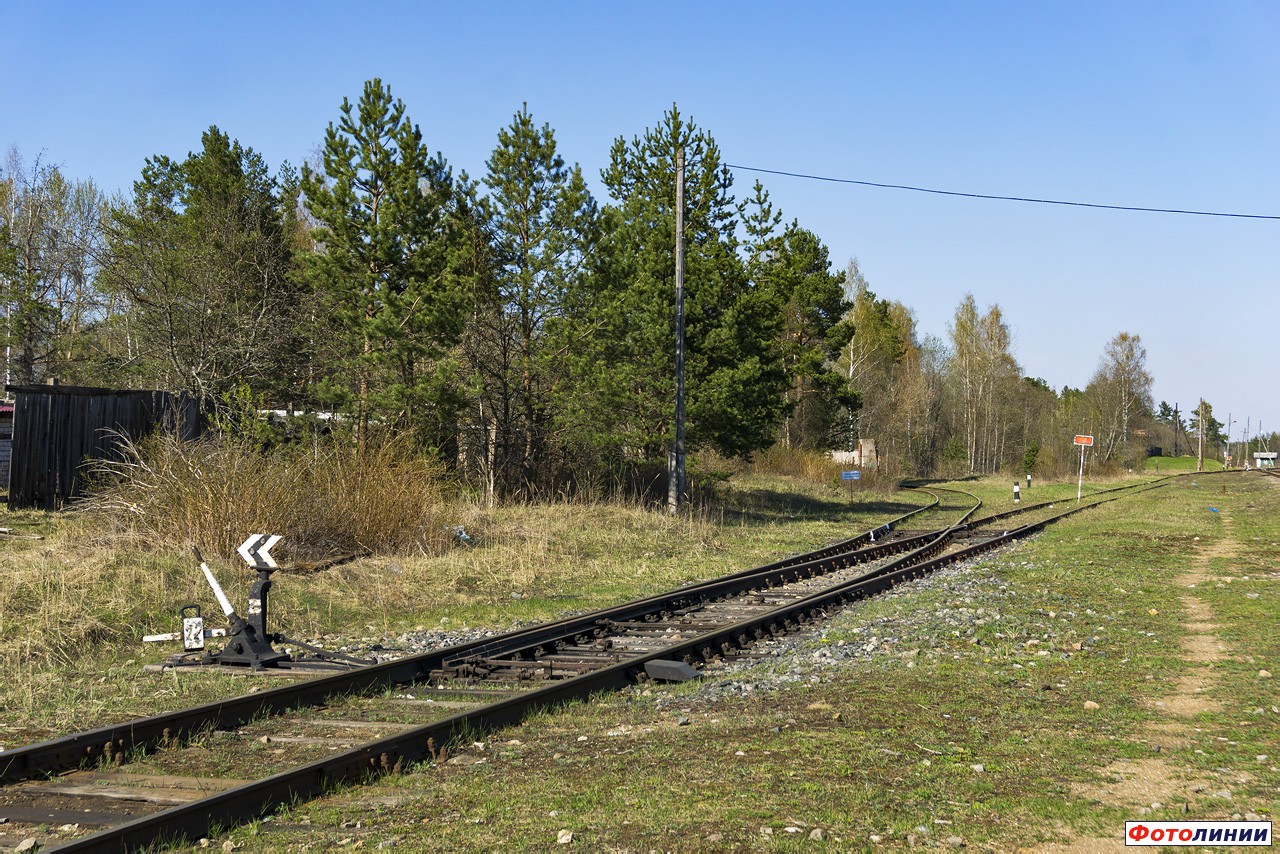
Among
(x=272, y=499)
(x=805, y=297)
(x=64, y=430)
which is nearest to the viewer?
(x=272, y=499)

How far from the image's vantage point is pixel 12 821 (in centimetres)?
513

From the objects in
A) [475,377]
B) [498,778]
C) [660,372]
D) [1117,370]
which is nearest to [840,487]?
[660,372]

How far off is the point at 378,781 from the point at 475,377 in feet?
59.3

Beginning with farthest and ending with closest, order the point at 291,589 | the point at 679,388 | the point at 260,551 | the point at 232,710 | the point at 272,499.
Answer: the point at 679,388, the point at 272,499, the point at 291,589, the point at 260,551, the point at 232,710

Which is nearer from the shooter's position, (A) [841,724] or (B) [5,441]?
(A) [841,724]

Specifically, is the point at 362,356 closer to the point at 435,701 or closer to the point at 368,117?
the point at 368,117

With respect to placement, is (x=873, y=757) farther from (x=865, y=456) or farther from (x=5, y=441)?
(x=865, y=456)

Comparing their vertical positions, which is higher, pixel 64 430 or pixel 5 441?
pixel 64 430

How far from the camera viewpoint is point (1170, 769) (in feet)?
19.1

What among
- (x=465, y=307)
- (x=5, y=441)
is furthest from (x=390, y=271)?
(x=5, y=441)

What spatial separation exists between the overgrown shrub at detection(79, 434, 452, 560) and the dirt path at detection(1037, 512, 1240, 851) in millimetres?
10625

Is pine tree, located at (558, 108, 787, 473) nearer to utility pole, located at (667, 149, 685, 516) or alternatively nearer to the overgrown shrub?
utility pole, located at (667, 149, 685, 516)

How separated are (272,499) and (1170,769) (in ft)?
37.0

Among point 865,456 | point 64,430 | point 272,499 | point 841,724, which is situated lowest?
point 841,724
